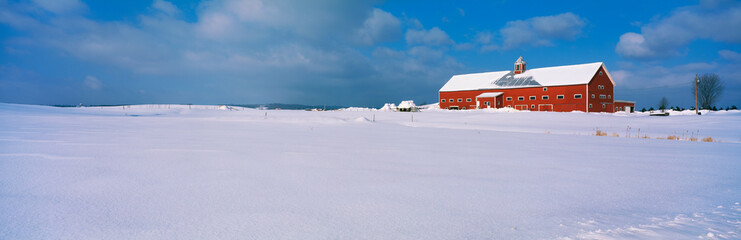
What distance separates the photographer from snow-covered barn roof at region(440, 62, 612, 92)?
48844 mm

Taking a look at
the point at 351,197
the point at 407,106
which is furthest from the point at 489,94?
the point at 351,197

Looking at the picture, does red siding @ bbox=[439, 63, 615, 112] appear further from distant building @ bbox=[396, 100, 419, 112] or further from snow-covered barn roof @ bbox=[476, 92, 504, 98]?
distant building @ bbox=[396, 100, 419, 112]

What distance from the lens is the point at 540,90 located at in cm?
5053

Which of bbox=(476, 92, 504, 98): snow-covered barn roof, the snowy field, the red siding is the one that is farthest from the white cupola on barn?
the snowy field

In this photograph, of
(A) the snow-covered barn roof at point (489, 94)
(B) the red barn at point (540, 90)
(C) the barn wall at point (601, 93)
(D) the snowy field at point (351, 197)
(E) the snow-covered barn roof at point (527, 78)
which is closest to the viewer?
(D) the snowy field at point (351, 197)

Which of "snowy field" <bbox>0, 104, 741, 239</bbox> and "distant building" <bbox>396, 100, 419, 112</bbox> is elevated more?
"distant building" <bbox>396, 100, 419, 112</bbox>

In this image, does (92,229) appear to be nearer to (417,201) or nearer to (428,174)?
(417,201)

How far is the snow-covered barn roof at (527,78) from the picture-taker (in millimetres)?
48844

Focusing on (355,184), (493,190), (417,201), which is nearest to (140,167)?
(355,184)

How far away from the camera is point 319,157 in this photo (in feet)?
22.7

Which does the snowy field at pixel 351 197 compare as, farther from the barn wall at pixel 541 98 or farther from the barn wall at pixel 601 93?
the barn wall at pixel 601 93

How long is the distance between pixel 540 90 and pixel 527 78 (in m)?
3.26

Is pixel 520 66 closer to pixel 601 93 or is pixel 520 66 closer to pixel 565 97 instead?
pixel 565 97

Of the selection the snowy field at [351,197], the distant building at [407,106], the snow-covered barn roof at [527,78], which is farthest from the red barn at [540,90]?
the snowy field at [351,197]
